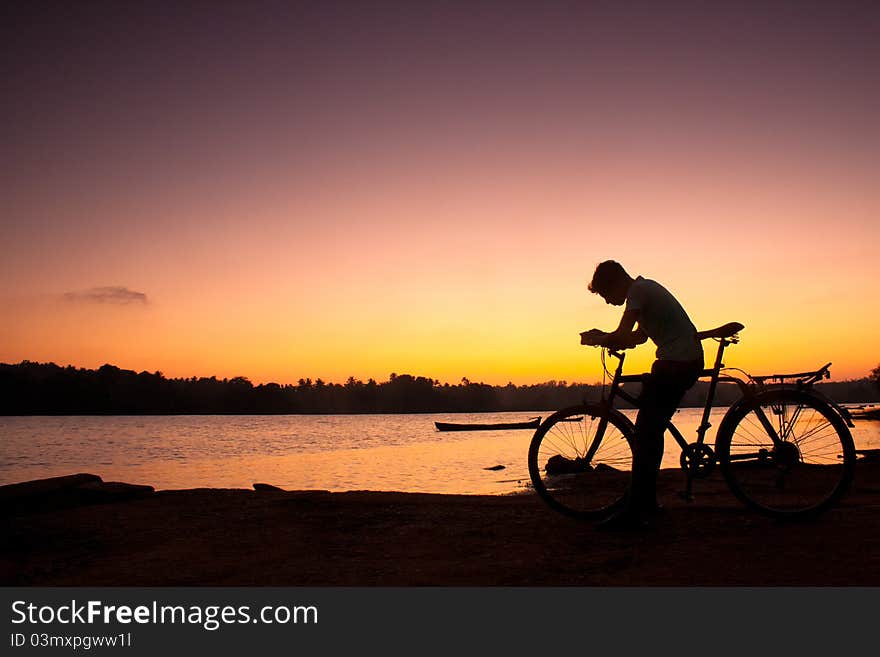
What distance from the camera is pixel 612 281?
20.4 ft

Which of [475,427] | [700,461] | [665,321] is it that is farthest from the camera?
[475,427]

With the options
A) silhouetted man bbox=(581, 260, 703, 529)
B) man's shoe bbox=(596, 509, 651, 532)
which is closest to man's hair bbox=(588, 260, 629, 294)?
silhouetted man bbox=(581, 260, 703, 529)

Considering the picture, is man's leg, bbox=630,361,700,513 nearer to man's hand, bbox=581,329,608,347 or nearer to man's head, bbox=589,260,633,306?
man's hand, bbox=581,329,608,347

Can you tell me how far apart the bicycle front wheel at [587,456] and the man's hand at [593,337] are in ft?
2.04

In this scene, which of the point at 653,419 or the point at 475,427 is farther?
the point at 475,427

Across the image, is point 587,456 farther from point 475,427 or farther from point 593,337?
point 475,427

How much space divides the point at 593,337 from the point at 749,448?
71.2 inches

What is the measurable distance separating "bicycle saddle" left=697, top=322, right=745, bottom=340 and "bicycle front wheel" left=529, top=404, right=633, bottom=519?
1075 mm

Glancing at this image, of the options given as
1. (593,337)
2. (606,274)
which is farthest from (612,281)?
(593,337)

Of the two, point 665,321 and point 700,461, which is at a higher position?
point 665,321
